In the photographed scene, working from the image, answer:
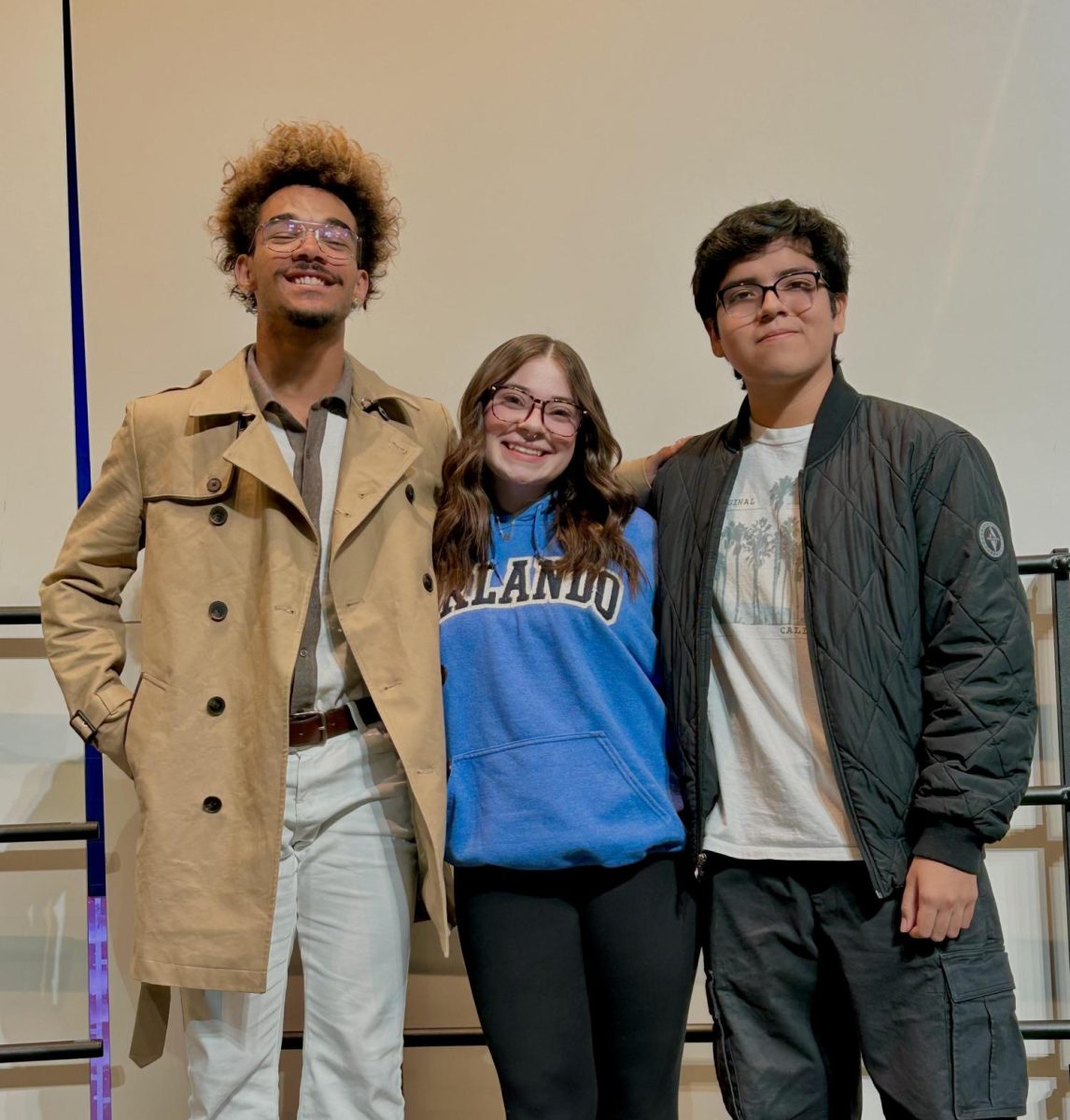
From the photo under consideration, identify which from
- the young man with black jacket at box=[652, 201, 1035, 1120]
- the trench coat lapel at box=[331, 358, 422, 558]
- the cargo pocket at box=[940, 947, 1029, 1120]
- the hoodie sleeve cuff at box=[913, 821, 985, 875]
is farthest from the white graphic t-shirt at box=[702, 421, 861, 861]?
the trench coat lapel at box=[331, 358, 422, 558]

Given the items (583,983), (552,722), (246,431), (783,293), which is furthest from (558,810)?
(783,293)

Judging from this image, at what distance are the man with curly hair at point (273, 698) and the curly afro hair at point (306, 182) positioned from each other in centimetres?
17

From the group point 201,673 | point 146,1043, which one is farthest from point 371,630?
point 146,1043

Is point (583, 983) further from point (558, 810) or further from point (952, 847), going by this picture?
point (952, 847)

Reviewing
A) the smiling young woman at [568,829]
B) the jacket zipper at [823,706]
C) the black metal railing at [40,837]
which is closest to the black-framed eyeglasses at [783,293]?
the jacket zipper at [823,706]

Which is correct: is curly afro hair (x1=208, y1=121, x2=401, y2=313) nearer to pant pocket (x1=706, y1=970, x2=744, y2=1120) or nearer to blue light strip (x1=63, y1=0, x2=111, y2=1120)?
blue light strip (x1=63, y1=0, x2=111, y2=1120)

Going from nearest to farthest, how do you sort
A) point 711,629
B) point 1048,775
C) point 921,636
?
point 921,636
point 711,629
point 1048,775

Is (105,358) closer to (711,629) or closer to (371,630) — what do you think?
(371,630)

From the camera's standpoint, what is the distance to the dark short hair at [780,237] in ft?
6.07

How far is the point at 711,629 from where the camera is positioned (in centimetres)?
183

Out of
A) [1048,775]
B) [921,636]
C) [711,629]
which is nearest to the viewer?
[921,636]

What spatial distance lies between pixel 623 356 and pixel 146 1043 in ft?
5.64

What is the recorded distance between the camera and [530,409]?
6.50 ft

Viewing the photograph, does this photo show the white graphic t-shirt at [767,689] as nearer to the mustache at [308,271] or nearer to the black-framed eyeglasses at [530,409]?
the black-framed eyeglasses at [530,409]
